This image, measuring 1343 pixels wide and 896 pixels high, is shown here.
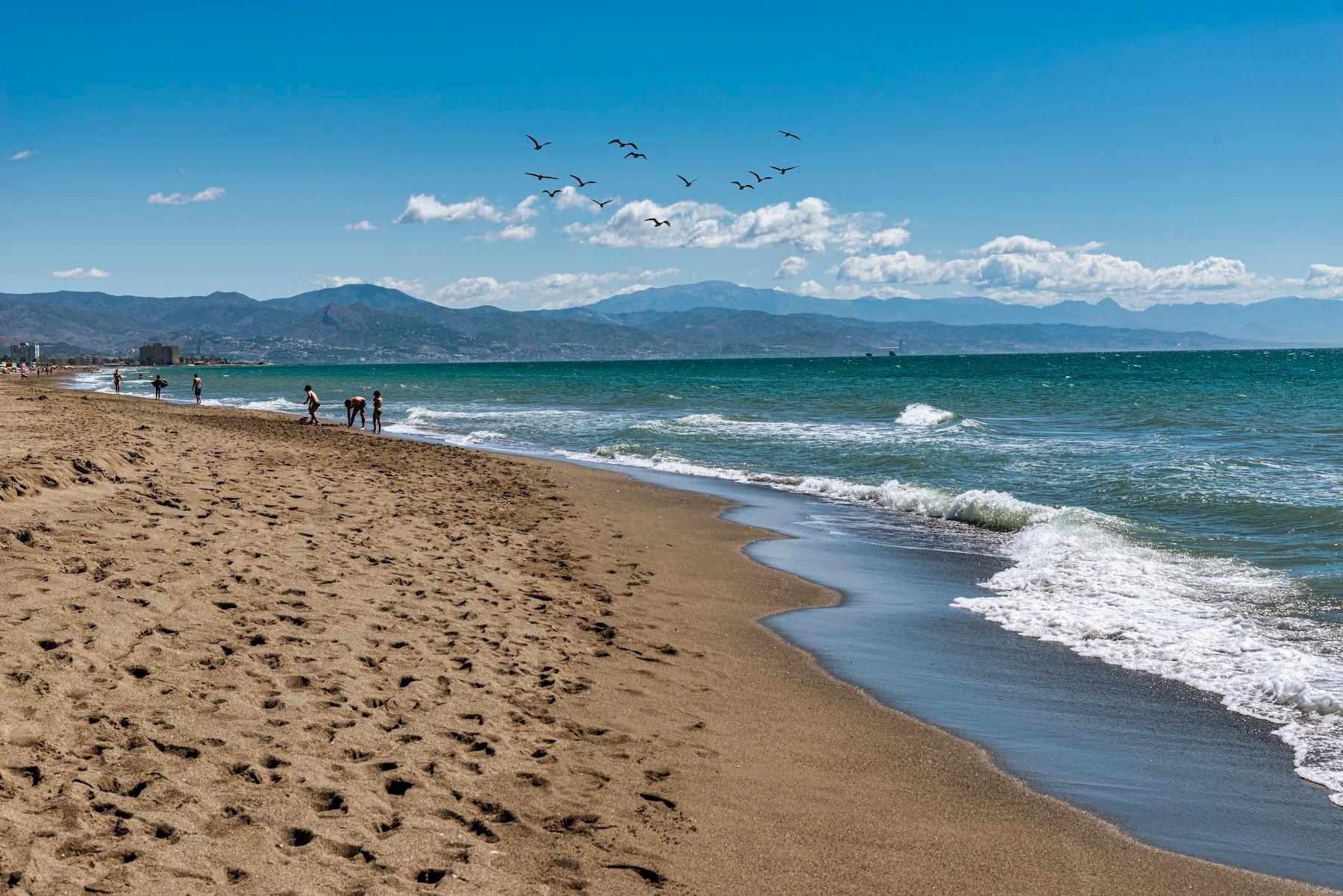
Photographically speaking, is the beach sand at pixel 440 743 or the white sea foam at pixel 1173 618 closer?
the beach sand at pixel 440 743

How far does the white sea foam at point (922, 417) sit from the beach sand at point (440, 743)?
25721 mm

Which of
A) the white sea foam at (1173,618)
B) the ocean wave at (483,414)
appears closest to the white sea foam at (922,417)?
the ocean wave at (483,414)

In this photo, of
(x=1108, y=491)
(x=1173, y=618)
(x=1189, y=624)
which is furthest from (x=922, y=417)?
(x=1189, y=624)

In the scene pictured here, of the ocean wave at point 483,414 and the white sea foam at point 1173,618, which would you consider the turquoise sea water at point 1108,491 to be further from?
the ocean wave at point 483,414

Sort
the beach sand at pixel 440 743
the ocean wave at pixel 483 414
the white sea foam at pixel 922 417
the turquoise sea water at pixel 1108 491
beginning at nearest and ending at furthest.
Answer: the beach sand at pixel 440 743, the turquoise sea water at pixel 1108 491, the white sea foam at pixel 922 417, the ocean wave at pixel 483 414

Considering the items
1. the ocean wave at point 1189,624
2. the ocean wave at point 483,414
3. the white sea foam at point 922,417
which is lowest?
the ocean wave at point 1189,624

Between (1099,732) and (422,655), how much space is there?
4.64 meters

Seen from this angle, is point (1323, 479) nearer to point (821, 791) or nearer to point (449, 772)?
point (821, 791)

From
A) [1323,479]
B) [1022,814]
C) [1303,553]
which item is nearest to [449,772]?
[1022,814]

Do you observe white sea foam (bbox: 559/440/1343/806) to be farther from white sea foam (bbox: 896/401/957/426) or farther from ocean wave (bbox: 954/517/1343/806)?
white sea foam (bbox: 896/401/957/426)

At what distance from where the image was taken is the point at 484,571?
376 inches

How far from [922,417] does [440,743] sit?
1308 inches

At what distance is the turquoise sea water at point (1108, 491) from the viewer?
8008 millimetres

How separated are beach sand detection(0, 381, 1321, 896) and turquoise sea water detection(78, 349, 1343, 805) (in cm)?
255
